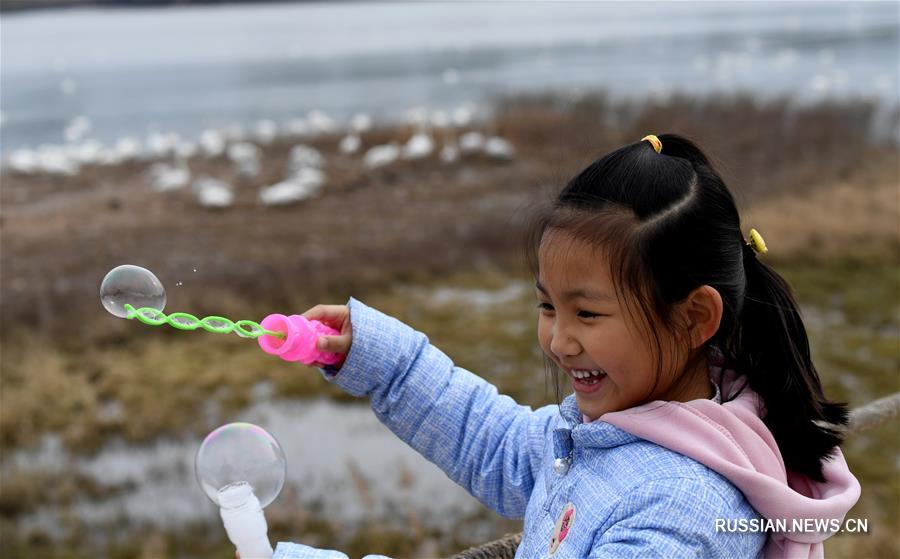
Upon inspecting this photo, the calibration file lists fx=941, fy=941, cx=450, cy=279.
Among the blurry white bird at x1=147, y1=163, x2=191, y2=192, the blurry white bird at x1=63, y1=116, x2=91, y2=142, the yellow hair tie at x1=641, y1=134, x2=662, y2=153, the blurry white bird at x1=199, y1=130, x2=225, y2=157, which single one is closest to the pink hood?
the yellow hair tie at x1=641, y1=134, x2=662, y2=153

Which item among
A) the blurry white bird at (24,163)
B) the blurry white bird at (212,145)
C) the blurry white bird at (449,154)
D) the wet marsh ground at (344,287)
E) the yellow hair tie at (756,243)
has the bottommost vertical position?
the blurry white bird at (212,145)

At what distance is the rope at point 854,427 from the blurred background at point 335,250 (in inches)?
26.5

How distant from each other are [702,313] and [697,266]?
0.21ft

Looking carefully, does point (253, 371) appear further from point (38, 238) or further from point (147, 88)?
point (147, 88)

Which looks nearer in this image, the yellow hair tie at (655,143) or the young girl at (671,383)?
the young girl at (671,383)

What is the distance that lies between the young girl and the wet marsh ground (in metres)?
0.19

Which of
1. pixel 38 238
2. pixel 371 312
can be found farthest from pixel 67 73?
pixel 371 312

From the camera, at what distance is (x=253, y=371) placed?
642cm

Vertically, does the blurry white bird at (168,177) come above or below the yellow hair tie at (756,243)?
below

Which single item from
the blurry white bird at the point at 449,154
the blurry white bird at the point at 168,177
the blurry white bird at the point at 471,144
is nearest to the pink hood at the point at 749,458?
the blurry white bird at the point at 168,177

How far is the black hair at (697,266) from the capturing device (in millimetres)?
1200

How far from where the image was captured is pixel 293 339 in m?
1.36

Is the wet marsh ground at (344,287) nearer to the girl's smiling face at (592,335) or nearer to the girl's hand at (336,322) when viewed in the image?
the girl's smiling face at (592,335)

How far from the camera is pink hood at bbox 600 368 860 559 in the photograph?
45.7 inches
